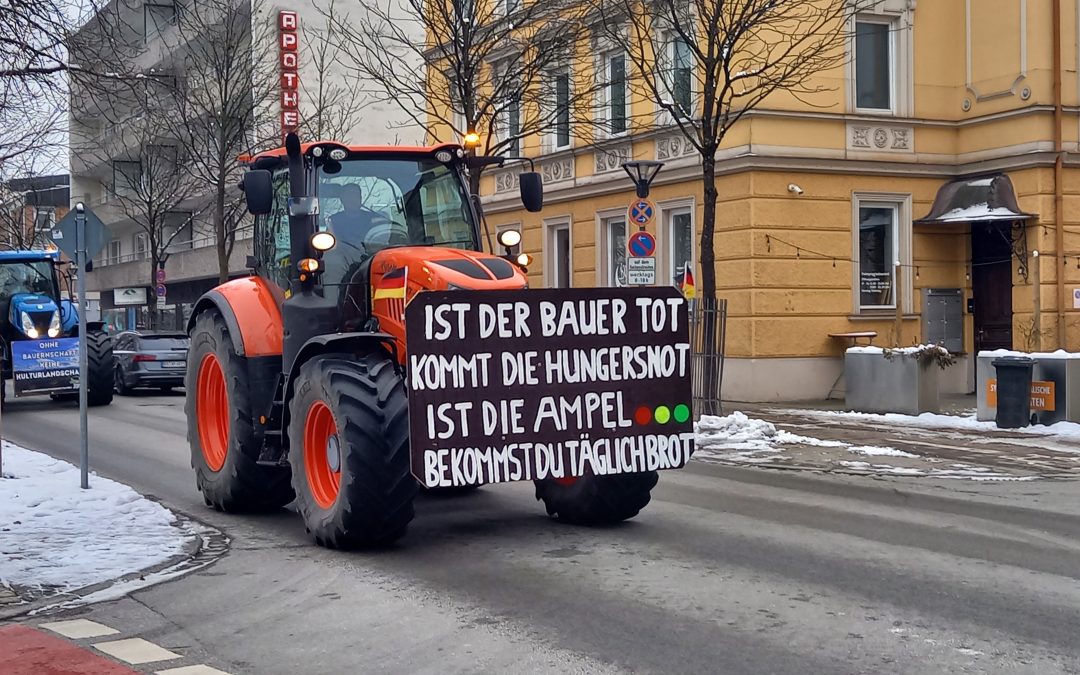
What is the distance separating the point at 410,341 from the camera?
324 inches

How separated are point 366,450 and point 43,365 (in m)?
16.0

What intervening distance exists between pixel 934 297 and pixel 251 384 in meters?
17.5

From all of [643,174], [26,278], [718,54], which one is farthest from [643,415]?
[26,278]

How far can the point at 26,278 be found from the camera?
23672mm

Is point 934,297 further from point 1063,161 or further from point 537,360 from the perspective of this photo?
point 537,360

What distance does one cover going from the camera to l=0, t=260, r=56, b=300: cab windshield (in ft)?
76.5

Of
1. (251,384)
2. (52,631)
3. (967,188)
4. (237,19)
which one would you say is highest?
(237,19)

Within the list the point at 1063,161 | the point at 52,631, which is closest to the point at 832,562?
the point at 52,631

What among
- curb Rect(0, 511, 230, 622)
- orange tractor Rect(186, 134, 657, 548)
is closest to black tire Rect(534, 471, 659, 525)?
orange tractor Rect(186, 134, 657, 548)

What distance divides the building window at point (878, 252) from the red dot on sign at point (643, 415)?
1617cm

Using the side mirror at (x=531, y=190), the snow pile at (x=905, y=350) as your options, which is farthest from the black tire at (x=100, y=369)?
the side mirror at (x=531, y=190)

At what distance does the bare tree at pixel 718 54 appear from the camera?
19.0 meters

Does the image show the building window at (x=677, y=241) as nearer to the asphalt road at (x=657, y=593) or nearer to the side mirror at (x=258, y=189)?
the asphalt road at (x=657, y=593)

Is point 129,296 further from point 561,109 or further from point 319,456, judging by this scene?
point 319,456
